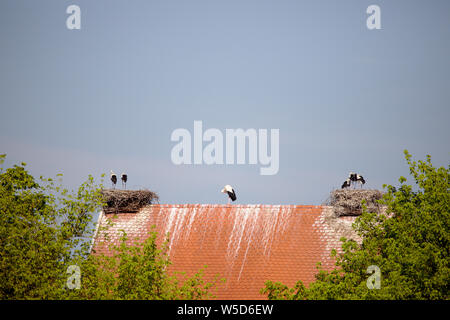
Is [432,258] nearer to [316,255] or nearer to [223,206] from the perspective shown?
[316,255]

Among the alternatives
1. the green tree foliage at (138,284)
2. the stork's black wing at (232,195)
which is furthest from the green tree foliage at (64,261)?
the stork's black wing at (232,195)

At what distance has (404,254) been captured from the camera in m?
22.7

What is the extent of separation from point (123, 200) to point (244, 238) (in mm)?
6513

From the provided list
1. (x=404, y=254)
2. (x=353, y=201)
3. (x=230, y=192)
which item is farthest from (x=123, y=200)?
(x=404, y=254)

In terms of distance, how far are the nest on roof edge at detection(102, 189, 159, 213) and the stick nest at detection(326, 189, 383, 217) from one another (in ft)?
31.4

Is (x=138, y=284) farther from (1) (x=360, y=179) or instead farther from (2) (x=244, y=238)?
(1) (x=360, y=179)

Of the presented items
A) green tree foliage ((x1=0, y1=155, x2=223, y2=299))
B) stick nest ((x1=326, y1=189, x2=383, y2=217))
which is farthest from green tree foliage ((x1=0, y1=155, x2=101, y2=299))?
stick nest ((x1=326, y1=189, x2=383, y2=217))

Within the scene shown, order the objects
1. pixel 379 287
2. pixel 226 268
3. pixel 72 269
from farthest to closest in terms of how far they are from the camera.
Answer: pixel 226 268, pixel 72 269, pixel 379 287

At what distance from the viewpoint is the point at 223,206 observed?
32.0 m

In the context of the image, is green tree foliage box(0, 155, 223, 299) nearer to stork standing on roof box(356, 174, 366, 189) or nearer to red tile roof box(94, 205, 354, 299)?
red tile roof box(94, 205, 354, 299)

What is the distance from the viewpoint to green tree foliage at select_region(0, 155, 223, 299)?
22.1 metres

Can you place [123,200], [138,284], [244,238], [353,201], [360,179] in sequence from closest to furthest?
[138,284]
[244,238]
[353,201]
[123,200]
[360,179]
